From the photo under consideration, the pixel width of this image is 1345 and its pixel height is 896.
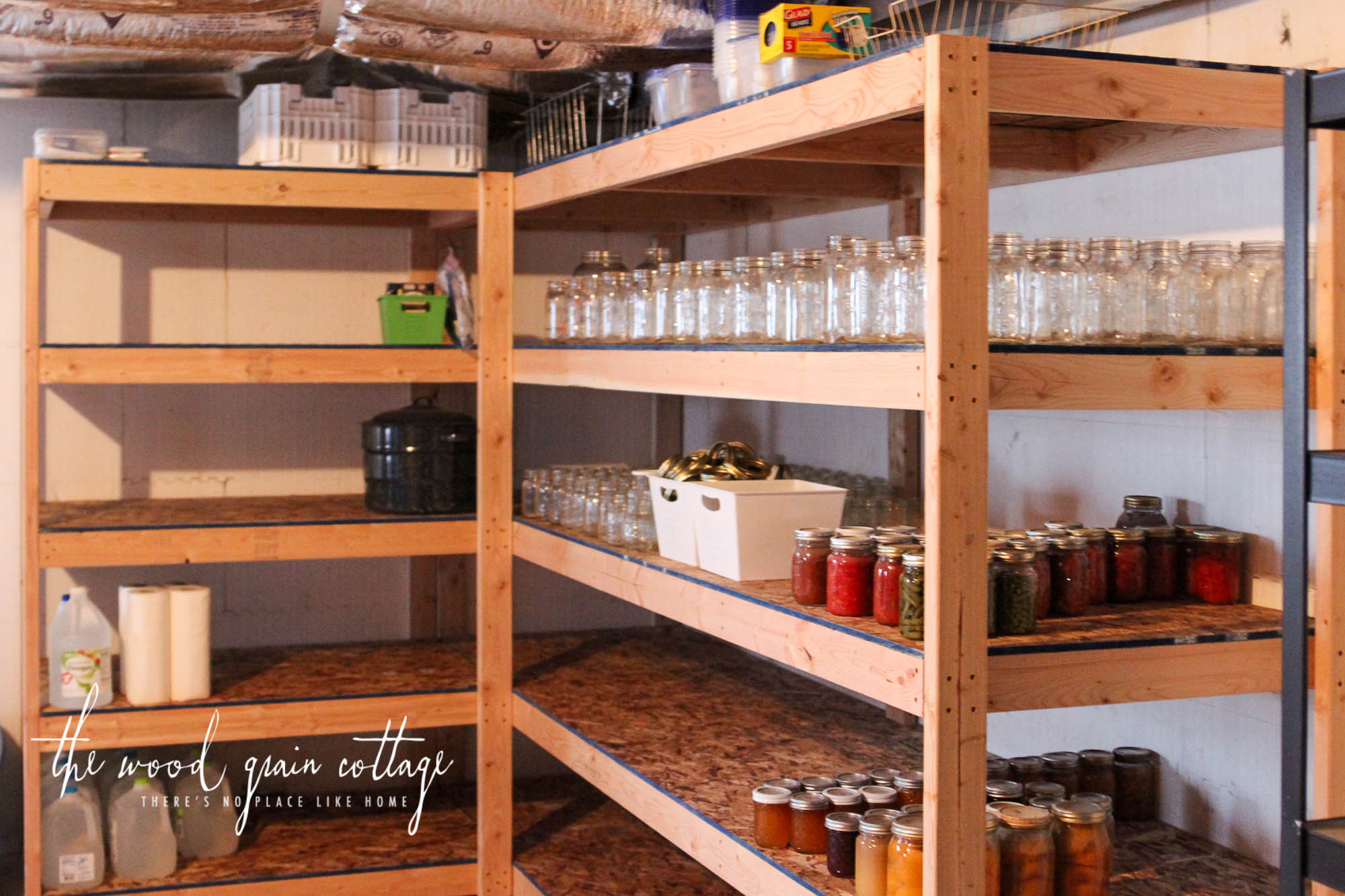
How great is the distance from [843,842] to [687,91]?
143cm

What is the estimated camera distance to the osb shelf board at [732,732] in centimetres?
223

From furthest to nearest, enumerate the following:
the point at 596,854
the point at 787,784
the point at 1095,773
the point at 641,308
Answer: the point at 596,854 < the point at 641,308 < the point at 1095,773 < the point at 787,784

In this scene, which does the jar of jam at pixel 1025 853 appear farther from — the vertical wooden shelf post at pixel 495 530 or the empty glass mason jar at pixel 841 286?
the vertical wooden shelf post at pixel 495 530

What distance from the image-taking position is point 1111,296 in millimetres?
2047

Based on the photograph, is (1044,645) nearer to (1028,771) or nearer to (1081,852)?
(1081,852)

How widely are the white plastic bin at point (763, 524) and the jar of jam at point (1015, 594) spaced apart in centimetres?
59

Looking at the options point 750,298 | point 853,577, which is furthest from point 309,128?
point 853,577

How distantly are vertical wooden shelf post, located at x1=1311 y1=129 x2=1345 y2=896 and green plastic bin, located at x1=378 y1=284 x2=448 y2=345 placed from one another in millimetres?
2431

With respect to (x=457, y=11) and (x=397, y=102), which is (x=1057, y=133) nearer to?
(x=457, y=11)

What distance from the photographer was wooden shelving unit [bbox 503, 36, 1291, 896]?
1749 millimetres

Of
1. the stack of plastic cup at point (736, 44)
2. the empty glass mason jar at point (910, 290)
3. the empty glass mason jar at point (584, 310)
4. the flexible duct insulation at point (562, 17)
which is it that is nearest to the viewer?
the empty glass mason jar at point (910, 290)

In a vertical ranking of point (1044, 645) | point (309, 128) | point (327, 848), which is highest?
point (309, 128)

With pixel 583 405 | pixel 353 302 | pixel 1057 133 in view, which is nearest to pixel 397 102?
pixel 353 302

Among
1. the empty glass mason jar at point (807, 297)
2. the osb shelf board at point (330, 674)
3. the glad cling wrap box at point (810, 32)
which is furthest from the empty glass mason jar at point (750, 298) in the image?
the osb shelf board at point (330, 674)
